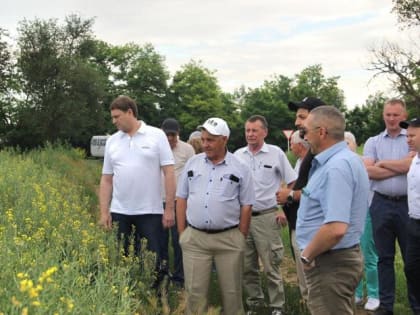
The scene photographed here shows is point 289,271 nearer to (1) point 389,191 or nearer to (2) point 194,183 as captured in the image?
(1) point 389,191

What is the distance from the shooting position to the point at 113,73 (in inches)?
2881

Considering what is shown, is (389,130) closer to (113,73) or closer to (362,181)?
(362,181)

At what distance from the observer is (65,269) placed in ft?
10.6

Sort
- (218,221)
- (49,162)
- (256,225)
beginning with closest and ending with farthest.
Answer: (218,221)
(256,225)
(49,162)

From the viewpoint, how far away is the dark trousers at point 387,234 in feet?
18.8

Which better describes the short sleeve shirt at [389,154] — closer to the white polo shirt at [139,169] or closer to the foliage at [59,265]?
the white polo shirt at [139,169]

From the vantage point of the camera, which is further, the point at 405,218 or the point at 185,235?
the point at 405,218

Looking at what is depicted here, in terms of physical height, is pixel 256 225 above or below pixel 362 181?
below

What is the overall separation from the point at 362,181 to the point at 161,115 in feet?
220

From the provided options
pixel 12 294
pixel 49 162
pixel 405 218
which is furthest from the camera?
pixel 49 162

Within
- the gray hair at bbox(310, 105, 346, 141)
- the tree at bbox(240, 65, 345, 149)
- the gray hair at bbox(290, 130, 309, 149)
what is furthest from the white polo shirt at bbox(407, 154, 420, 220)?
the tree at bbox(240, 65, 345, 149)

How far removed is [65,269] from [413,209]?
130 inches

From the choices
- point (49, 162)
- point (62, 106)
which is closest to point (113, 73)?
point (62, 106)

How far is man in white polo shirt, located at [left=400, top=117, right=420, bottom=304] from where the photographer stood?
5.21 m
